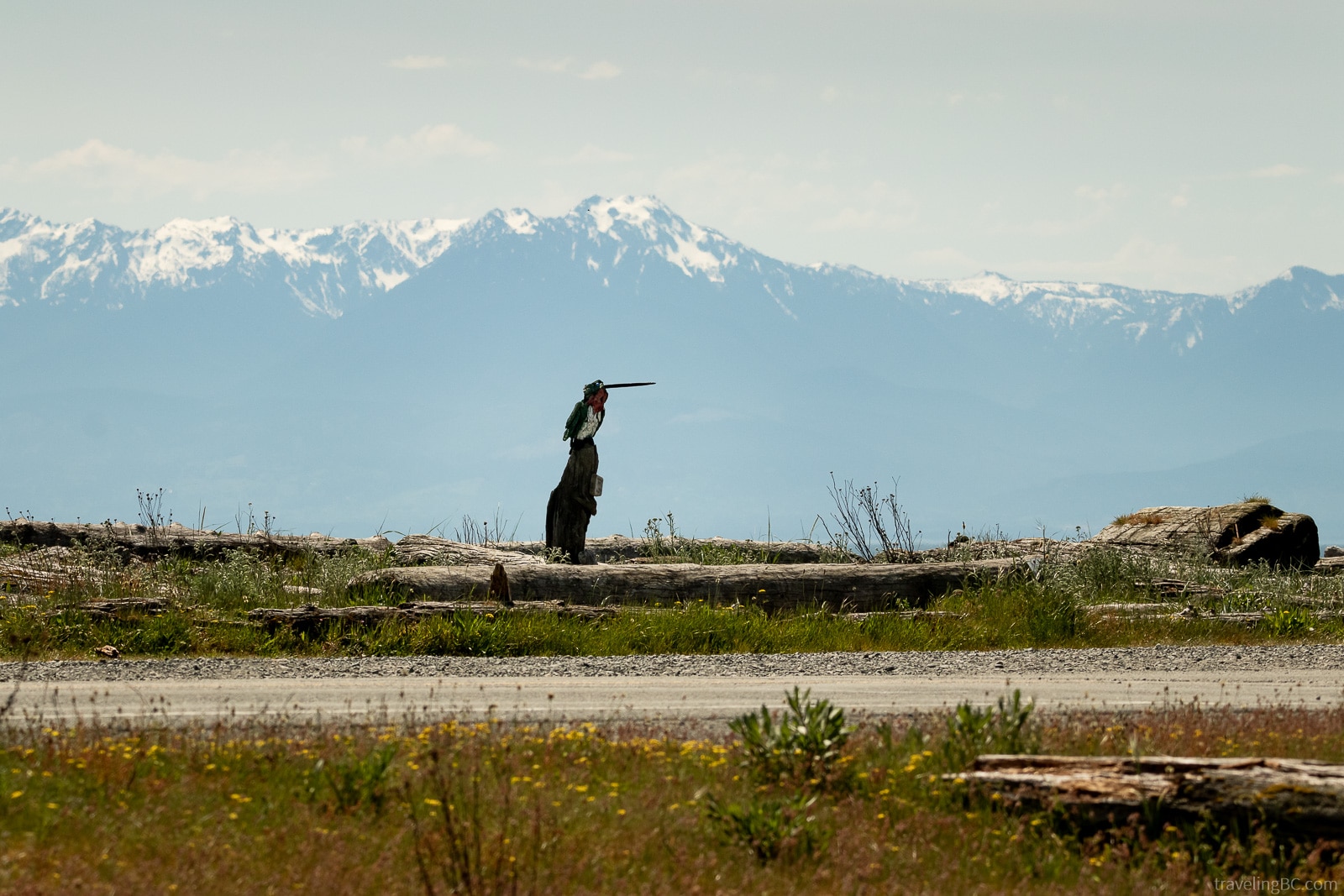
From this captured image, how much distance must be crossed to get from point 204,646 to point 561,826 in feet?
25.3

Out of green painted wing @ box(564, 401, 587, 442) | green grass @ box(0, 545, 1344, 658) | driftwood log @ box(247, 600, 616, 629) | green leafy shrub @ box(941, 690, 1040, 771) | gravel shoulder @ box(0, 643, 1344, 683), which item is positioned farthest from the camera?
green painted wing @ box(564, 401, 587, 442)

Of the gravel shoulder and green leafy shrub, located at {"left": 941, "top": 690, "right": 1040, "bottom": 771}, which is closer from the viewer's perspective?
green leafy shrub, located at {"left": 941, "top": 690, "right": 1040, "bottom": 771}

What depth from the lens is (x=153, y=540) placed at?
18734 millimetres

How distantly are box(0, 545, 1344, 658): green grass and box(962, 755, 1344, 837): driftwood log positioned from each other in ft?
22.1

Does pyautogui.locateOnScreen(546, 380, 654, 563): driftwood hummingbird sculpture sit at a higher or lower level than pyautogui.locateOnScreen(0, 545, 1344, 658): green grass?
higher

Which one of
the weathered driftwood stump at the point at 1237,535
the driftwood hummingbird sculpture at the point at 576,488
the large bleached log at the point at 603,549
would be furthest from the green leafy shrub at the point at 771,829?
the weathered driftwood stump at the point at 1237,535

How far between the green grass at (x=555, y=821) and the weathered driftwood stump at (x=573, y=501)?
971 centimetres

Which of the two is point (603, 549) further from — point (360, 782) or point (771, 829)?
point (771, 829)

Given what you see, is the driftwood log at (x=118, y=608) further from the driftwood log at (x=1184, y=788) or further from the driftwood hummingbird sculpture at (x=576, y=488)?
the driftwood log at (x=1184, y=788)

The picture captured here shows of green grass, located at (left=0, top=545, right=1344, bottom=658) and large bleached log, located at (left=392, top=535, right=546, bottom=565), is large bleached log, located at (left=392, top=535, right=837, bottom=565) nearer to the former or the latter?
large bleached log, located at (left=392, top=535, right=546, bottom=565)

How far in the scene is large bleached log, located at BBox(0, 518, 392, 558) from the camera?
18656 mm

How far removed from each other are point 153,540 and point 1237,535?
2045cm

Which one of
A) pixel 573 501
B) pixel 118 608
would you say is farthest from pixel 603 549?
pixel 118 608

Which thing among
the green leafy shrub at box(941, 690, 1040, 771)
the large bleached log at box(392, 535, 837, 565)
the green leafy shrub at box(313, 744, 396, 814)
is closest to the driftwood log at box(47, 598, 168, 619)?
the large bleached log at box(392, 535, 837, 565)
